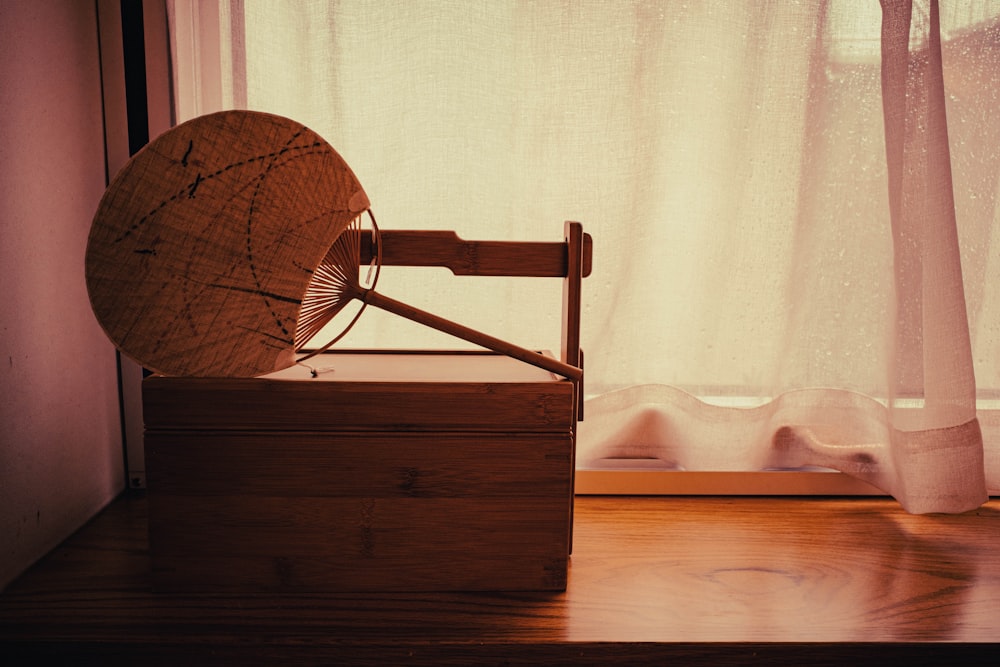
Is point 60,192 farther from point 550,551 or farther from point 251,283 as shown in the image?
point 550,551

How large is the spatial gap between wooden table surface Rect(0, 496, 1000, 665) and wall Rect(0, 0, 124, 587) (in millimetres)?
75

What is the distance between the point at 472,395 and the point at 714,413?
1.71ft

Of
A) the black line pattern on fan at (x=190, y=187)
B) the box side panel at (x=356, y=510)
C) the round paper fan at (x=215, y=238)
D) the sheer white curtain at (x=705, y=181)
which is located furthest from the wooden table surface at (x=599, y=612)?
the black line pattern on fan at (x=190, y=187)

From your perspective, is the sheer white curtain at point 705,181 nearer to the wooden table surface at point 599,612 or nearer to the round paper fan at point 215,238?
the wooden table surface at point 599,612

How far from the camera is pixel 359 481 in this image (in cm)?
89

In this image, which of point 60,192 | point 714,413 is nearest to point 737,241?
point 714,413

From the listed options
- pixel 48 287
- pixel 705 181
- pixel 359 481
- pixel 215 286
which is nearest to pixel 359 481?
pixel 359 481

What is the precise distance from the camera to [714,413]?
1234 mm

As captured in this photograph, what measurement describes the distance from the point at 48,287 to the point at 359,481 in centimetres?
51

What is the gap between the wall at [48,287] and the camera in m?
0.93

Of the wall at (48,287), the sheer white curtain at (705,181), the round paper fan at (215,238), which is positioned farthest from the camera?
the sheer white curtain at (705,181)

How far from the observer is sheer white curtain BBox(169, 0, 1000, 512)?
1.13 metres

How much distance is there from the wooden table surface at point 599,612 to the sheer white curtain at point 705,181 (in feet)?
0.62

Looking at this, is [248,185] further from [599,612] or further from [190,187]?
[599,612]
